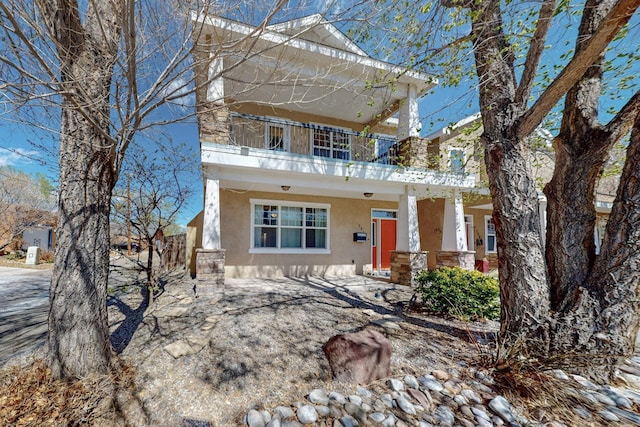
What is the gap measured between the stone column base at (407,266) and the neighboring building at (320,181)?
1.1 inches

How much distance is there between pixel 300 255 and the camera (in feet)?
28.7

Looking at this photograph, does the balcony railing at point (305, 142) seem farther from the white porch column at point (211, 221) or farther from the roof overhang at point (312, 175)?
the white porch column at point (211, 221)

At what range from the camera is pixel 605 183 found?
13219 millimetres

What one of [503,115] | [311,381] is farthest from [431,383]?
[503,115]

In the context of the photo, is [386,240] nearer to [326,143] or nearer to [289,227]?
[289,227]

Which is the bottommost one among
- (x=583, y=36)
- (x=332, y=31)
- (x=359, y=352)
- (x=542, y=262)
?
(x=359, y=352)

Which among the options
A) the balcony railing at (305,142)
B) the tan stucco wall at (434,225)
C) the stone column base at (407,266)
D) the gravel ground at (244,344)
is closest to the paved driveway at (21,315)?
the gravel ground at (244,344)

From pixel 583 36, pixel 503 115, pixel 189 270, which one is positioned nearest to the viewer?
pixel 583 36

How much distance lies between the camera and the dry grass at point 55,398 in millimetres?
2133

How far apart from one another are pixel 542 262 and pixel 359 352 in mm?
2525

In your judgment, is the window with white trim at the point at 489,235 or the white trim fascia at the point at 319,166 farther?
the window with white trim at the point at 489,235

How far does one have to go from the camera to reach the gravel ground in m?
2.52

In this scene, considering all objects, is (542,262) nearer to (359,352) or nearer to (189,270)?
(359,352)

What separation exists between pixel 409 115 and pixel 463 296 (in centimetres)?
527
